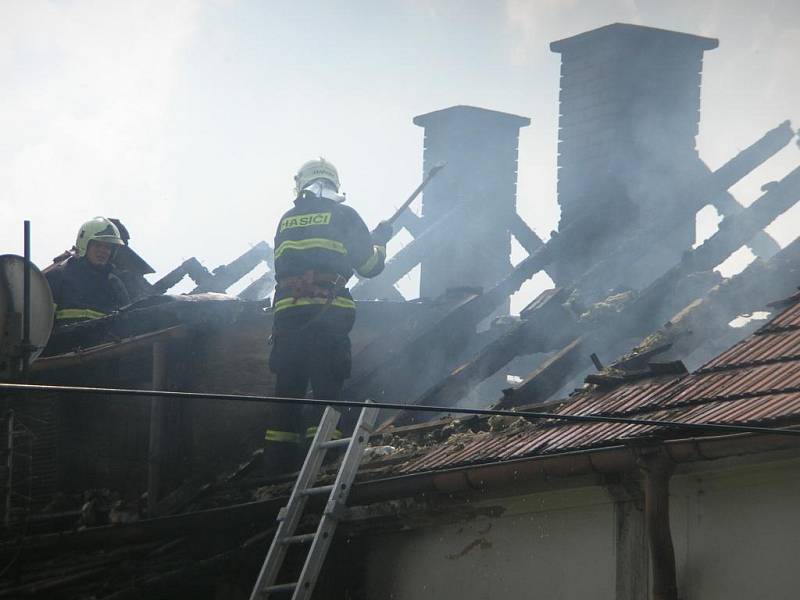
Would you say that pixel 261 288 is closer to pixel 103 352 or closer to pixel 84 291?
pixel 84 291

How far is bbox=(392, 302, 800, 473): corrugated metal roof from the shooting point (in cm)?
659

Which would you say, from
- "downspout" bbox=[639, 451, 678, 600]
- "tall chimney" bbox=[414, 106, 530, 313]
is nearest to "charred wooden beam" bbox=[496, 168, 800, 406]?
"downspout" bbox=[639, 451, 678, 600]

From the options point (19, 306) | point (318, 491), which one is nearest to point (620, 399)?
point (318, 491)

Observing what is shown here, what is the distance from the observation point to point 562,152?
14.0 m

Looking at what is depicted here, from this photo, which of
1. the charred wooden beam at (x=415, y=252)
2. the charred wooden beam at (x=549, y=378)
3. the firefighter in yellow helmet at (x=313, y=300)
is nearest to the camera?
the charred wooden beam at (x=549, y=378)

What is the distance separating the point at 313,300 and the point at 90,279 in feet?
9.32

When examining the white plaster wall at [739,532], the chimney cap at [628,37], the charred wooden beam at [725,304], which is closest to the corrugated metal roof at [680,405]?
the white plaster wall at [739,532]

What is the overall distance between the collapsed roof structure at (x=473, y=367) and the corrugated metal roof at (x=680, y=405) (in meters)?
0.02

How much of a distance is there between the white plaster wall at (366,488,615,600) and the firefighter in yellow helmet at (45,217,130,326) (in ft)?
12.2

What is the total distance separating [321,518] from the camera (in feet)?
27.3

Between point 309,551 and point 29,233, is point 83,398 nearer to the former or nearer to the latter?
point 29,233

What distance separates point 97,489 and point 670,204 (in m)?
5.71

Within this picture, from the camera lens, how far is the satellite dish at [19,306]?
934 cm

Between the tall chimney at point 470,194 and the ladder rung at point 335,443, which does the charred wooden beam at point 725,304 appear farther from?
the tall chimney at point 470,194
